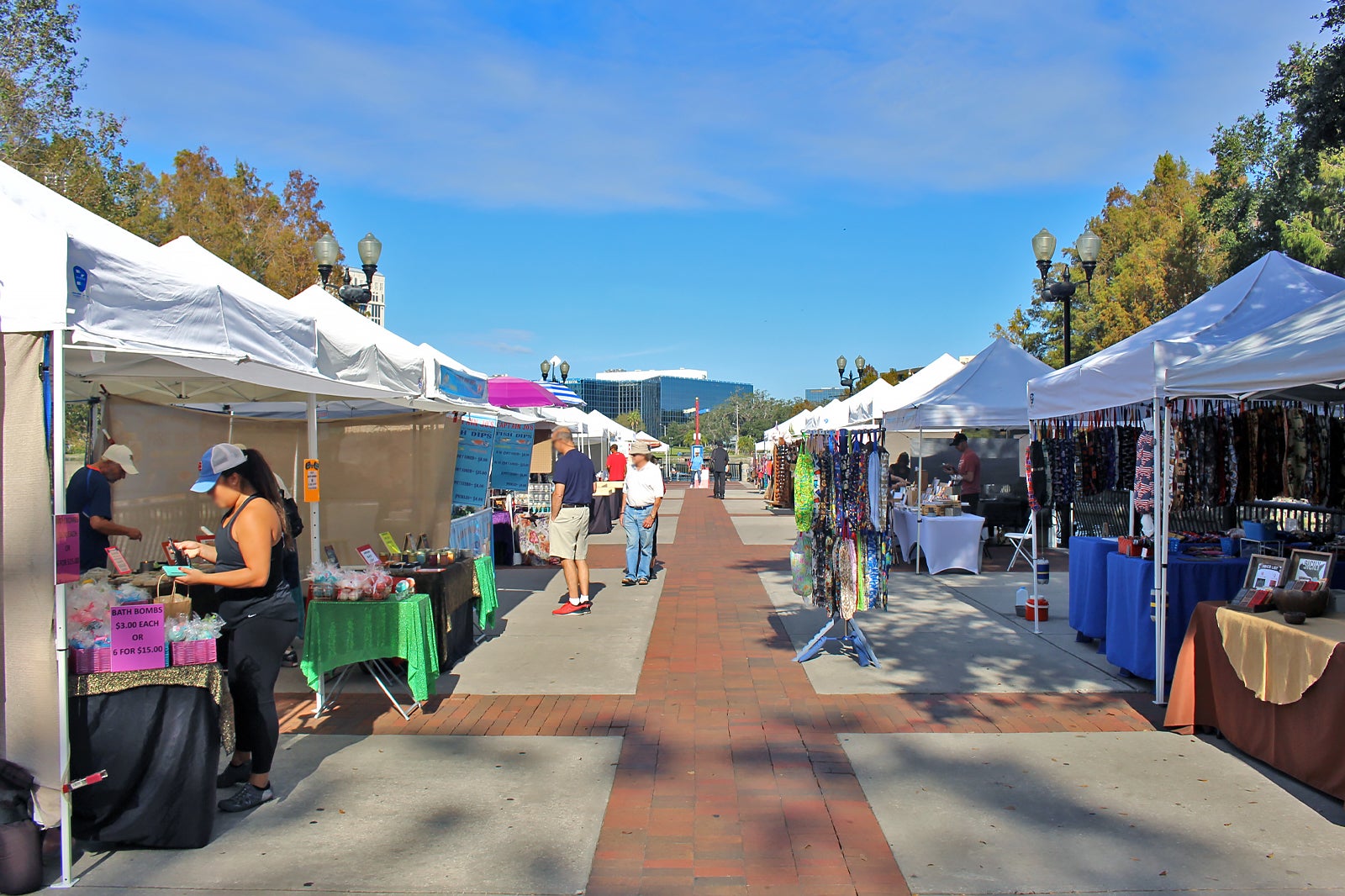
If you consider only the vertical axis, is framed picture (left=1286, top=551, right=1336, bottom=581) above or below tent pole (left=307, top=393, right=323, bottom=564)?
below

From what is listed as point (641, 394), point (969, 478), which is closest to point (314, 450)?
point (969, 478)

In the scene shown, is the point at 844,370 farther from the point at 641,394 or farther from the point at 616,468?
the point at 641,394

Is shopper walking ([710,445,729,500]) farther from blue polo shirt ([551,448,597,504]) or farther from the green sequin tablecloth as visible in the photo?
the green sequin tablecloth

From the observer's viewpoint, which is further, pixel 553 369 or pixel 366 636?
pixel 553 369

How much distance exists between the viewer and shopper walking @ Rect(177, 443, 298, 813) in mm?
3848

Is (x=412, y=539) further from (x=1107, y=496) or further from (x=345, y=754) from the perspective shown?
(x=1107, y=496)

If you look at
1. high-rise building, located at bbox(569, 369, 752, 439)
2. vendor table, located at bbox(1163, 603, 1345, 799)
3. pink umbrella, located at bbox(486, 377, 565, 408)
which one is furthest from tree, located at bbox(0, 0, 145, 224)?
high-rise building, located at bbox(569, 369, 752, 439)

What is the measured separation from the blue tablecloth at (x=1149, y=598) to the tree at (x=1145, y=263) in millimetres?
19577

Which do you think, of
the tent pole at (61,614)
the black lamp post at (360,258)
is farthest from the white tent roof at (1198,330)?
the black lamp post at (360,258)

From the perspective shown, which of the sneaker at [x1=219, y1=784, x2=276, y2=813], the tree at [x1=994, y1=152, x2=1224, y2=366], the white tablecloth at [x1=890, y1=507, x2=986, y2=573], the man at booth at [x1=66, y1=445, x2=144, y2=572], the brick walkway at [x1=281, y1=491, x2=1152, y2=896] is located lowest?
the brick walkway at [x1=281, y1=491, x2=1152, y2=896]

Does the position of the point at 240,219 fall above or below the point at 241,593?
above

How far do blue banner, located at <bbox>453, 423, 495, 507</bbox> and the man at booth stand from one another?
3249mm

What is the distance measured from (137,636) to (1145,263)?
30419mm

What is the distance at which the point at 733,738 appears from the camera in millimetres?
4941
